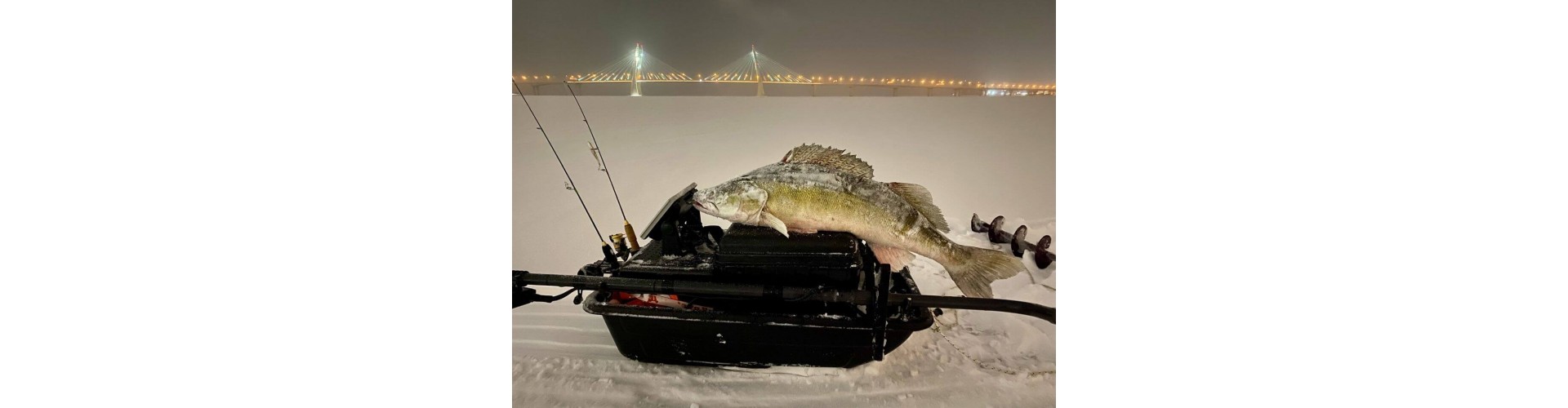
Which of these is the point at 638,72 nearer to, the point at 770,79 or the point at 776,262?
the point at 770,79

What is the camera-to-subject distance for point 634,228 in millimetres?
1763

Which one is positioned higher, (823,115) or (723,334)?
(823,115)

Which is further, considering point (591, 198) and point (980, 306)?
point (591, 198)

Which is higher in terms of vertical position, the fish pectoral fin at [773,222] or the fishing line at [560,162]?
the fishing line at [560,162]

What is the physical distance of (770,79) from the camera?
1.70 metres

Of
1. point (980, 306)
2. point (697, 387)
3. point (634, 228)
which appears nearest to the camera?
point (980, 306)

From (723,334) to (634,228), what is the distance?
0.39 metres

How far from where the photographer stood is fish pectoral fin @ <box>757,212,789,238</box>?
1.57 m

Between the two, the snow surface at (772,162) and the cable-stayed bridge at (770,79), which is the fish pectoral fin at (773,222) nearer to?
the snow surface at (772,162)

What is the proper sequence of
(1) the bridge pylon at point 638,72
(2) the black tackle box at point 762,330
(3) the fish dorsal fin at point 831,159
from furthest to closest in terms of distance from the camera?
(1) the bridge pylon at point 638,72 → (3) the fish dorsal fin at point 831,159 → (2) the black tackle box at point 762,330

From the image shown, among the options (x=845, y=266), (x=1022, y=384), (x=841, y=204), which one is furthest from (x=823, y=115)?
(x=1022, y=384)

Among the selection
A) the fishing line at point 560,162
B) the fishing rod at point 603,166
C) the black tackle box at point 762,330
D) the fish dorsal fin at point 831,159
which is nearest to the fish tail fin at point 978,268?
the black tackle box at point 762,330

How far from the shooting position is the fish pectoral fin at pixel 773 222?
5.16ft

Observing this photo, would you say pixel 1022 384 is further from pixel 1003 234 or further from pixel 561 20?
pixel 561 20
